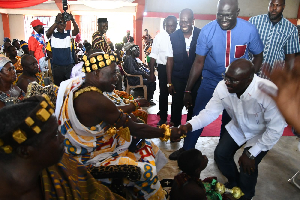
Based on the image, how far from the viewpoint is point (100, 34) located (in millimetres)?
4469

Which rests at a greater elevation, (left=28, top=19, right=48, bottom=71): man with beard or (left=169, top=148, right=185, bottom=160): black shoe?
(left=28, top=19, right=48, bottom=71): man with beard

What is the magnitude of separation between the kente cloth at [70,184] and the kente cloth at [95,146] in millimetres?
471

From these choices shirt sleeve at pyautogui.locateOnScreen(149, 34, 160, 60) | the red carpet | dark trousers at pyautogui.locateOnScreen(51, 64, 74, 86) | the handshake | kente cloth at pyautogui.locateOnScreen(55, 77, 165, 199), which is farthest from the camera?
dark trousers at pyautogui.locateOnScreen(51, 64, 74, 86)

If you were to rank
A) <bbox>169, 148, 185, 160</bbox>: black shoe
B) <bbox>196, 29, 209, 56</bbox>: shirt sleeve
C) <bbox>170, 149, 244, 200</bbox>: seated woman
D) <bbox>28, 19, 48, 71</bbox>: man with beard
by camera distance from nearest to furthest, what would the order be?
<bbox>170, 149, 244, 200</bbox>: seated woman
<bbox>196, 29, 209, 56</bbox>: shirt sleeve
<bbox>169, 148, 185, 160</bbox>: black shoe
<bbox>28, 19, 48, 71</bbox>: man with beard

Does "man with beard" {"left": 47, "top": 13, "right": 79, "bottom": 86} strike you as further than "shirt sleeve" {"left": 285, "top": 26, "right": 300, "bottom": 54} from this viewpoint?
Yes

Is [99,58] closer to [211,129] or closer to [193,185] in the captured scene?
[193,185]

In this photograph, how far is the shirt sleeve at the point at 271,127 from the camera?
80.6 inches

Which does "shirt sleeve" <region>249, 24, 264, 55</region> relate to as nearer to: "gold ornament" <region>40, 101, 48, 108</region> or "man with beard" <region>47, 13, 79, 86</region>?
"gold ornament" <region>40, 101, 48, 108</region>

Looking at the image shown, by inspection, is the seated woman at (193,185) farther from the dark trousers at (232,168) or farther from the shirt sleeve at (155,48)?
the shirt sleeve at (155,48)

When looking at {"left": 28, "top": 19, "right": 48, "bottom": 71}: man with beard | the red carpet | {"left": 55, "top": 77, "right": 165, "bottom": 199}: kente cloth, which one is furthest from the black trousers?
{"left": 28, "top": 19, "right": 48, "bottom": 71}: man with beard

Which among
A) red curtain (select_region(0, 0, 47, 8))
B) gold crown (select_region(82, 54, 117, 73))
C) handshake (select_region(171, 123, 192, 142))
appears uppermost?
red curtain (select_region(0, 0, 47, 8))

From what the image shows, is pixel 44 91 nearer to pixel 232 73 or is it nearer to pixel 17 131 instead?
pixel 17 131

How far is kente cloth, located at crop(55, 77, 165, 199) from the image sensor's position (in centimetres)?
187

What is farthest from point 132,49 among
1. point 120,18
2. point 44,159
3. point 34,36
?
point 120,18
